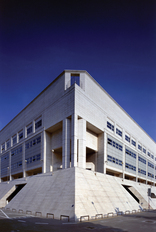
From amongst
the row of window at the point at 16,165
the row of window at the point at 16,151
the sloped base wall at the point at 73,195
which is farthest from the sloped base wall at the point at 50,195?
the row of window at the point at 16,151

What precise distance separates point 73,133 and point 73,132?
19 centimetres

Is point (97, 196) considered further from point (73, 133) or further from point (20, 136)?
point (20, 136)

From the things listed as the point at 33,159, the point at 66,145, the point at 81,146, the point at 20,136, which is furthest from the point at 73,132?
the point at 20,136

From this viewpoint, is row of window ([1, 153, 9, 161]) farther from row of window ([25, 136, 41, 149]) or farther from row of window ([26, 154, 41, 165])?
row of window ([26, 154, 41, 165])

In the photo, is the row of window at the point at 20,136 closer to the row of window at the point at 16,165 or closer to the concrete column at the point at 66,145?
the row of window at the point at 16,165

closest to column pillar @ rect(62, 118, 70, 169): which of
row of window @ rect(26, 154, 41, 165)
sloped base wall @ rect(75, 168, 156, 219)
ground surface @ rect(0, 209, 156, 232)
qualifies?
sloped base wall @ rect(75, 168, 156, 219)

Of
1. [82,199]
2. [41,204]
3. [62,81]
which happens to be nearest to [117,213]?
[82,199]

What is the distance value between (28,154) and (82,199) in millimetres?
32460

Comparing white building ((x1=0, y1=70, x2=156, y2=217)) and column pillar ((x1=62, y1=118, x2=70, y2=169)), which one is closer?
column pillar ((x1=62, y1=118, x2=70, y2=169))

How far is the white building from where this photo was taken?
4150cm

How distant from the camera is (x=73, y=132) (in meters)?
39.8

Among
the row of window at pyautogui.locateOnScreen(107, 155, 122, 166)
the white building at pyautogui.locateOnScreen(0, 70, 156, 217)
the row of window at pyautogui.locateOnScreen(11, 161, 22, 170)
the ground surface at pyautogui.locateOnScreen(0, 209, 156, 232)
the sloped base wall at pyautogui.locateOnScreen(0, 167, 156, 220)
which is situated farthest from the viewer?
the row of window at pyautogui.locateOnScreen(11, 161, 22, 170)

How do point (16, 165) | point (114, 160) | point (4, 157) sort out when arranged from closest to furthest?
point (114, 160)
point (16, 165)
point (4, 157)

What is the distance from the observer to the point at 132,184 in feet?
172
